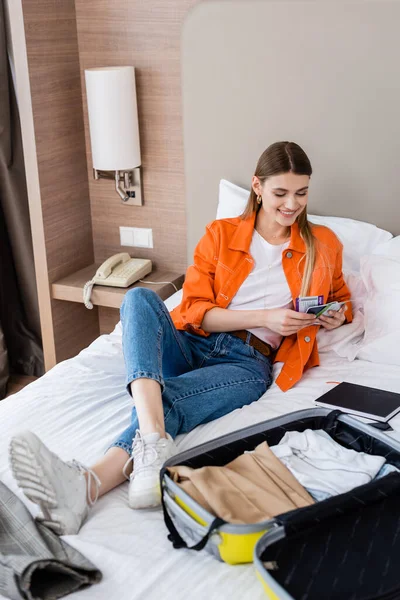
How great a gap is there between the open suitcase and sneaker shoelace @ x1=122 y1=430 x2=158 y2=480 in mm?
74

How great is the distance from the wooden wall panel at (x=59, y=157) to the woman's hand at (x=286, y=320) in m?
1.15

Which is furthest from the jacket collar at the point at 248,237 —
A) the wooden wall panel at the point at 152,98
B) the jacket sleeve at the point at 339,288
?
the wooden wall panel at the point at 152,98

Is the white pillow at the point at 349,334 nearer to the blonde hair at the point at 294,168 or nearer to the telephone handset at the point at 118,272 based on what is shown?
the blonde hair at the point at 294,168

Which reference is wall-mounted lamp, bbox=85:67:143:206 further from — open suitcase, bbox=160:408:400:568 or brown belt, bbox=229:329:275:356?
open suitcase, bbox=160:408:400:568

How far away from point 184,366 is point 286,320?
329 mm

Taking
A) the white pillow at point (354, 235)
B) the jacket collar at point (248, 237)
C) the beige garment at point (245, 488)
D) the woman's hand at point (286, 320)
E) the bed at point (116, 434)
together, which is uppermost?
the jacket collar at point (248, 237)

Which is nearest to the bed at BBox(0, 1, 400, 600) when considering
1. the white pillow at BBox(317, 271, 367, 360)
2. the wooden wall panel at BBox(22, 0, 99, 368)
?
the white pillow at BBox(317, 271, 367, 360)

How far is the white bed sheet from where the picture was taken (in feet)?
4.11

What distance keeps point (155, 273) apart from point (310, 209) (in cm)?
73

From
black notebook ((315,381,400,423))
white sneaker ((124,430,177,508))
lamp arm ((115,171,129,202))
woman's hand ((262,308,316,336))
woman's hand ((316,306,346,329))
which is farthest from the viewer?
lamp arm ((115,171,129,202))

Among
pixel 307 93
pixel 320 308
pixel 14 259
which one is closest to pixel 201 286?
pixel 320 308

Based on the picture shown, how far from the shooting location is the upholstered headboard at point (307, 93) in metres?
2.31

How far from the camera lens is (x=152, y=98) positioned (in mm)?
2729

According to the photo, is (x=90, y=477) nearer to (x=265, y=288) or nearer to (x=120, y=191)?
(x=265, y=288)
